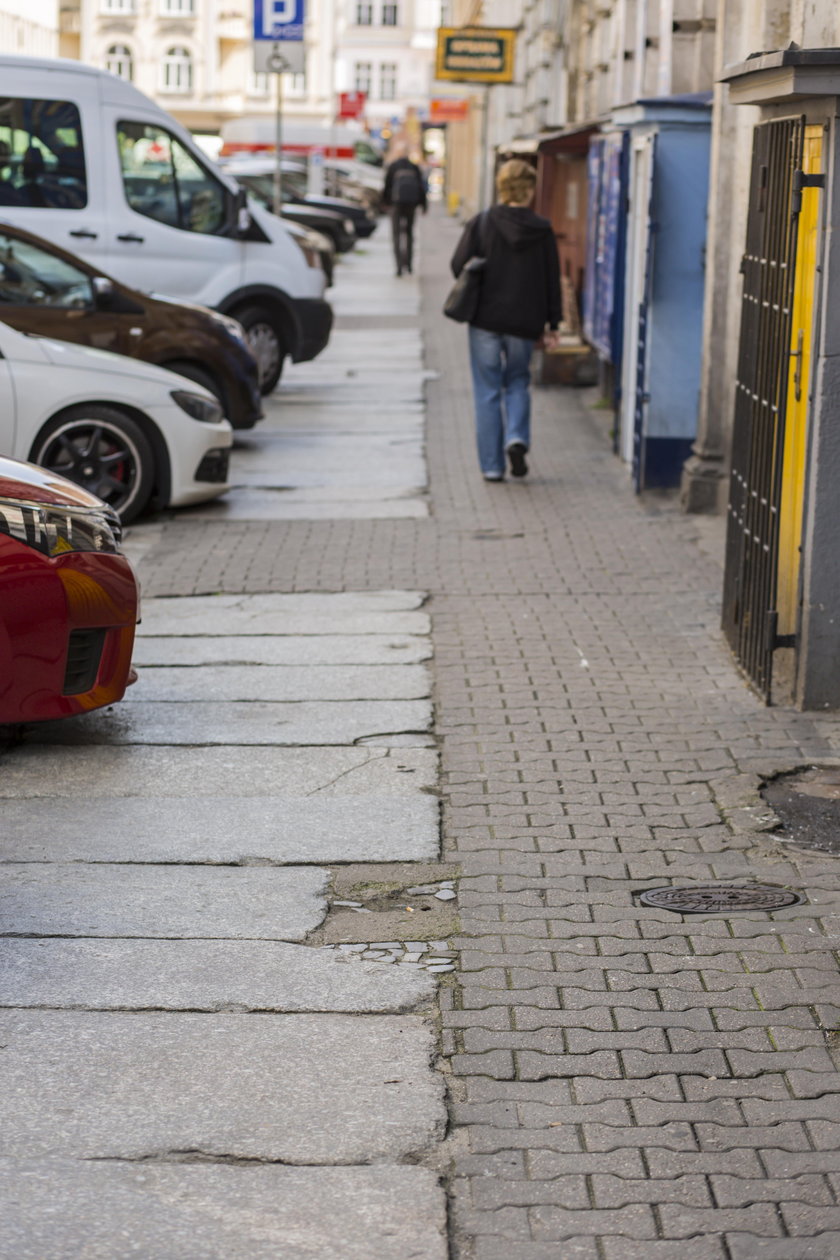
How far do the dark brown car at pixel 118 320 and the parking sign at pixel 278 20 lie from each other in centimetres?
721

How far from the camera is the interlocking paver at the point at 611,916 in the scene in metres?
3.64

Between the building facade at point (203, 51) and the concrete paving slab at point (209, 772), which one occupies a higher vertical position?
the building facade at point (203, 51)

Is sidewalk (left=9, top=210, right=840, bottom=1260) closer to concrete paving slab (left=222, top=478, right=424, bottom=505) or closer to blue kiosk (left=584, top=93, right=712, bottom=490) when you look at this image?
concrete paving slab (left=222, top=478, right=424, bottom=505)

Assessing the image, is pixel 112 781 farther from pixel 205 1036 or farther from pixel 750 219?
pixel 750 219

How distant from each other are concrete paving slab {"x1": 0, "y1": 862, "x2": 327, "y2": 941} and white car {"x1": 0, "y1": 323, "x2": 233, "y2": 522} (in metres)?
5.17

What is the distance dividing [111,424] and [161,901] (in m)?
5.75

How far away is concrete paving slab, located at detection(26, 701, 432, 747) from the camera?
267 inches

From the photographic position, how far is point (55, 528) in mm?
6379

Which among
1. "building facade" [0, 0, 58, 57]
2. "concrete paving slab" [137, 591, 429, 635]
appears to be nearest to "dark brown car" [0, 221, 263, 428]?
"concrete paving slab" [137, 591, 429, 635]

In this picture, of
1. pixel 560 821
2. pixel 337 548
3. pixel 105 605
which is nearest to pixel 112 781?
pixel 105 605

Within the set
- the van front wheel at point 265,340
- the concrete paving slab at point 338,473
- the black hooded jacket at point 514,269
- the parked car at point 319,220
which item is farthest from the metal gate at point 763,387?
the parked car at point 319,220

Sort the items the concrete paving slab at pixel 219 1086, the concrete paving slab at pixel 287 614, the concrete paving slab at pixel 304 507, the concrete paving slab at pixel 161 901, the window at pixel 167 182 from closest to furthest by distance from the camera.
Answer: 1. the concrete paving slab at pixel 219 1086
2. the concrete paving slab at pixel 161 901
3. the concrete paving slab at pixel 287 614
4. the concrete paving slab at pixel 304 507
5. the window at pixel 167 182

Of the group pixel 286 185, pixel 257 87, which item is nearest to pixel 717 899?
pixel 286 185

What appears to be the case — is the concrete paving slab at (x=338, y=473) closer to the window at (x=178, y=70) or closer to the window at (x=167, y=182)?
the window at (x=167, y=182)
